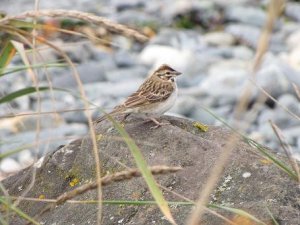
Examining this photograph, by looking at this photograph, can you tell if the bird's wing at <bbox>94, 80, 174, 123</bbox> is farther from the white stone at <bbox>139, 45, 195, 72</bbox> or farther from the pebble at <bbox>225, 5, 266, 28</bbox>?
the pebble at <bbox>225, 5, 266, 28</bbox>

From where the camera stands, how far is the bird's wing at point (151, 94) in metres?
6.42

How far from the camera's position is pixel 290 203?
3.98m

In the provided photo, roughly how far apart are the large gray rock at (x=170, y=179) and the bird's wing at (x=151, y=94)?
122cm

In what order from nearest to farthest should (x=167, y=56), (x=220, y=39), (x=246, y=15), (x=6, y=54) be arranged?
1. (x=6, y=54)
2. (x=167, y=56)
3. (x=220, y=39)
4. (x=246, y=15)

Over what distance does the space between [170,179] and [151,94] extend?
2297 millimetres

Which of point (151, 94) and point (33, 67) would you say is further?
point (151, 94)

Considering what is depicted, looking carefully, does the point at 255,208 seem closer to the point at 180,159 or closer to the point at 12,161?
the point at 180,159

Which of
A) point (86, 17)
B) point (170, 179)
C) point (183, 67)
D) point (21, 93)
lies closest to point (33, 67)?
point (21, 93)

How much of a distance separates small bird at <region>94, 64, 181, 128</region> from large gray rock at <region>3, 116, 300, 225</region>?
2.90 feet

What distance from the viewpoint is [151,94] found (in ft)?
21.7

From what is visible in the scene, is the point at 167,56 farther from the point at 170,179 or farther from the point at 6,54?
the point at 6,54

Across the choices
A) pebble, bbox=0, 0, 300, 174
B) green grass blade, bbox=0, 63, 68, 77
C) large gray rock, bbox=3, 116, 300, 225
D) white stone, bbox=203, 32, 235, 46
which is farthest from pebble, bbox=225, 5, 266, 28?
green grass blade, bbox=0, 63, 68, 77

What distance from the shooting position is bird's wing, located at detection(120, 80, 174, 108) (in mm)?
6418

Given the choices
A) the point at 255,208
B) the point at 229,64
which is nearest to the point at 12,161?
the point at 229,64
